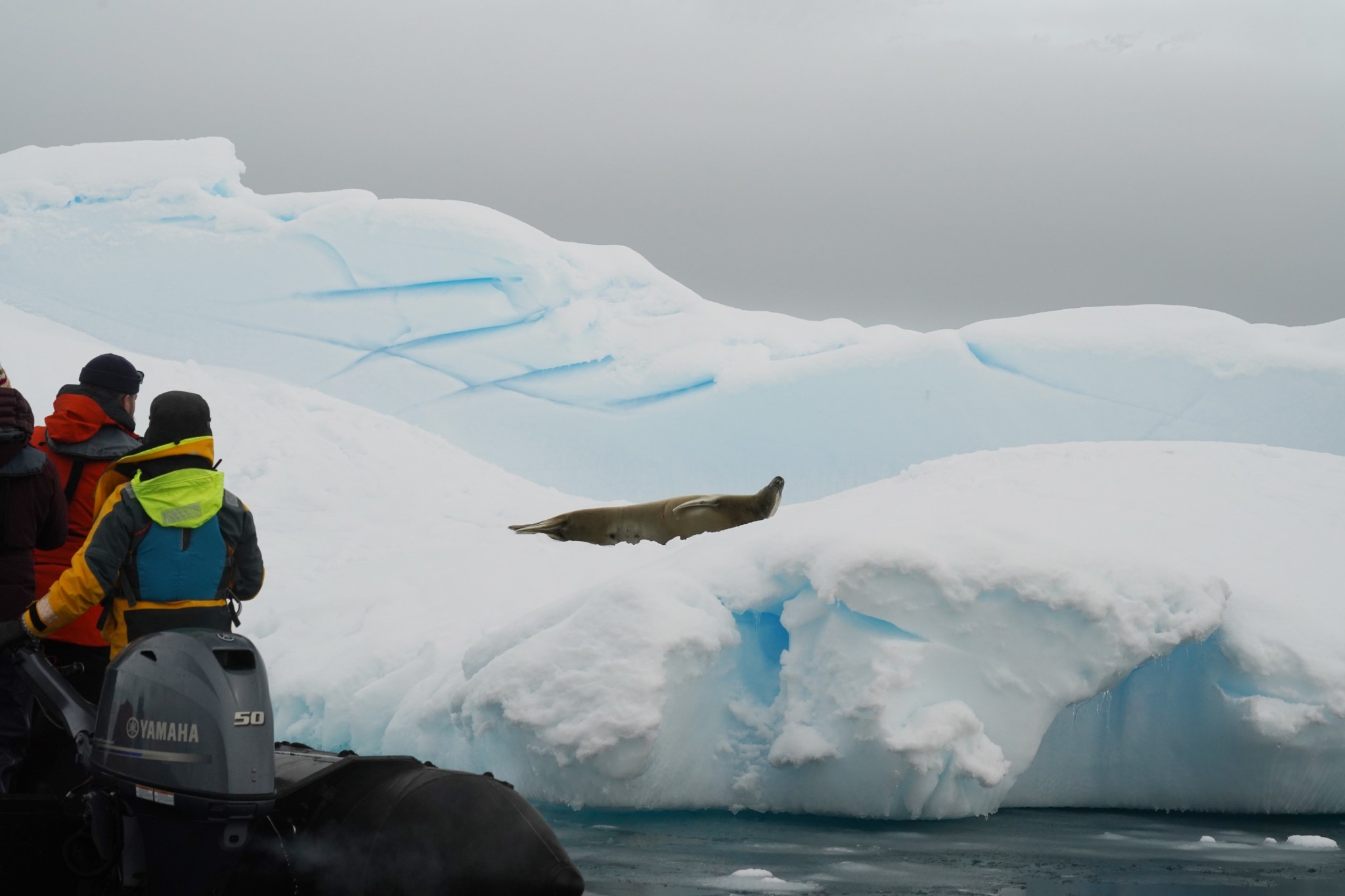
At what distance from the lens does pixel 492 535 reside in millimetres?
9719

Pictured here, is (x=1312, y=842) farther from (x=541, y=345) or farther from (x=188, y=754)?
(x=541, y=345)

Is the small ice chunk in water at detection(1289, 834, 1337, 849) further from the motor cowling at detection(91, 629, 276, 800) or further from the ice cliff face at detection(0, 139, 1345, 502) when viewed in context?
the ice cliff face at detection(0, 139, 1345, 502)

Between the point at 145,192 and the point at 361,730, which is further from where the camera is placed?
the point at 145,192

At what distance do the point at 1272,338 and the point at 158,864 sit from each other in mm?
17928

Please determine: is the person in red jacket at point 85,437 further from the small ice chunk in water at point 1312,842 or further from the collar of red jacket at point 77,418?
the small ice chunk in water at point 1312,842

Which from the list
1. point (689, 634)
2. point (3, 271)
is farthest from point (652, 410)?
point (689, 634)

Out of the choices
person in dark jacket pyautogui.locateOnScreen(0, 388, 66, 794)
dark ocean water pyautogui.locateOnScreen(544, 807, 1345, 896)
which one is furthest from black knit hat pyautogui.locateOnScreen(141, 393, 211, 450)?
dark ocean water pyautogui.locateOnScreen(544, 807, 1345, 896)

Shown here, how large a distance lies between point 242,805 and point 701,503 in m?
8.21

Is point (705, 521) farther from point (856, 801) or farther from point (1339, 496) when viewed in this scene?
point (856, 801)

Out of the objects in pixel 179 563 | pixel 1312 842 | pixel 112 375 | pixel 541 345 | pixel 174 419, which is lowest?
pixel 1312 842

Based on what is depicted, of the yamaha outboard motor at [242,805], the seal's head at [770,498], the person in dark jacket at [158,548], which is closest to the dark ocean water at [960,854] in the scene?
the yamaha outboard motor at [242,805]

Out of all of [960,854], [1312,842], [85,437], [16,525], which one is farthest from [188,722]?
[1312,842]

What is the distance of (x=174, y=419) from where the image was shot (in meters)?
2.81

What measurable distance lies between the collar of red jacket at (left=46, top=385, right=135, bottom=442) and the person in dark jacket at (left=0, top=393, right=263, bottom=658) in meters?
0.51
